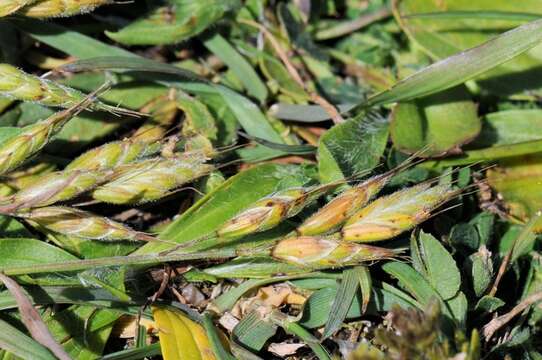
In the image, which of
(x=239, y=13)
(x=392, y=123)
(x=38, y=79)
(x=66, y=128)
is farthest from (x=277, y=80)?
(x=38, y=79)

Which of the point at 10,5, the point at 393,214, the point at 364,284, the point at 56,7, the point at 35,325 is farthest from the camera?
the point at 56,7

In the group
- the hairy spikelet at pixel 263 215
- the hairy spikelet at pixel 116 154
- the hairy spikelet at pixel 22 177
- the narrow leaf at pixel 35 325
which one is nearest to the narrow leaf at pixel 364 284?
the hairy spikelet at pixel 263 215

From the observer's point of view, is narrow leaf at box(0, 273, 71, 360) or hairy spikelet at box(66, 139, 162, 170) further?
hairy spikelet at box(66, 139, 162, 170)

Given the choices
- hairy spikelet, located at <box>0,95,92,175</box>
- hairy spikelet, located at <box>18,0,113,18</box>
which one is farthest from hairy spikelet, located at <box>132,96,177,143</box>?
hairy spikelet, located at <box>0,95,92,175</box>

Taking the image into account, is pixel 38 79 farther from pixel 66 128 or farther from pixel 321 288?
pixel 321 288

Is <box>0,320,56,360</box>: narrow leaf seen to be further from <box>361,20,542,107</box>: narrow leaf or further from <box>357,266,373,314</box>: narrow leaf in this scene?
<box>361,20,542,107</box>: narrow leaf

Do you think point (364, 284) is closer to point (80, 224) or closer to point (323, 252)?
point (323, 252)

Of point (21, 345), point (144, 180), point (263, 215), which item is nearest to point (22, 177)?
point (144, 180)
